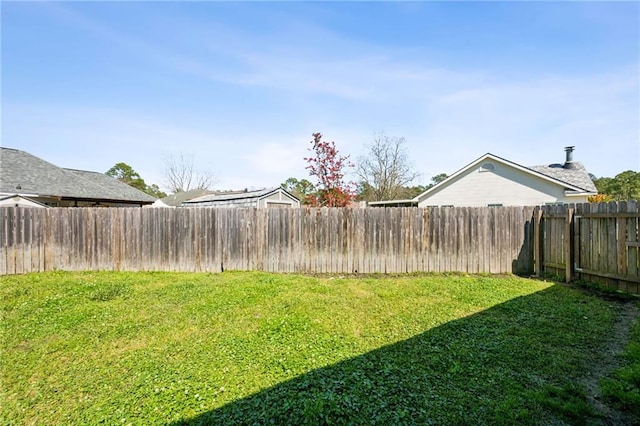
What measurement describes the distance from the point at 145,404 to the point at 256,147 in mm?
16748

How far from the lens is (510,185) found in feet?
49.1

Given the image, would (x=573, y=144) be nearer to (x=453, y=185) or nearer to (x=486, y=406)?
(x=453, y=185)

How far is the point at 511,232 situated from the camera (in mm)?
7535

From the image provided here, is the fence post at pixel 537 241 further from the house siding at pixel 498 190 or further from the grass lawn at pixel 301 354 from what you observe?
the house siding at pixel 498 190

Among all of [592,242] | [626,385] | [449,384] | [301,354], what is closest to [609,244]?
[592,242]

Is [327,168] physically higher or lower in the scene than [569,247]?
higher

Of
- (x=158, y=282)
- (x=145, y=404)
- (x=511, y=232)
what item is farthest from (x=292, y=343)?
(x=511, y=232)

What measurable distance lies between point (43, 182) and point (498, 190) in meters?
23.0

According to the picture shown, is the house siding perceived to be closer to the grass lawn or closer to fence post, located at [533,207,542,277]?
fence post, located at [533,207,542,277]

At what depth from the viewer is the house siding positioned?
46.9ft

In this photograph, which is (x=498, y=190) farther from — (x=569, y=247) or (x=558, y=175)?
(x=569, y=247)

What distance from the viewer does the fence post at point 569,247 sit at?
6434 mm

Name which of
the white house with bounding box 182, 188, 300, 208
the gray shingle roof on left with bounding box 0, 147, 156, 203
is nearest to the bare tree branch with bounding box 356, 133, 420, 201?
the white house with bounding box 182, 188, 300, 208

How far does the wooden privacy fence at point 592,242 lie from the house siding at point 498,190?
8.57 metres
